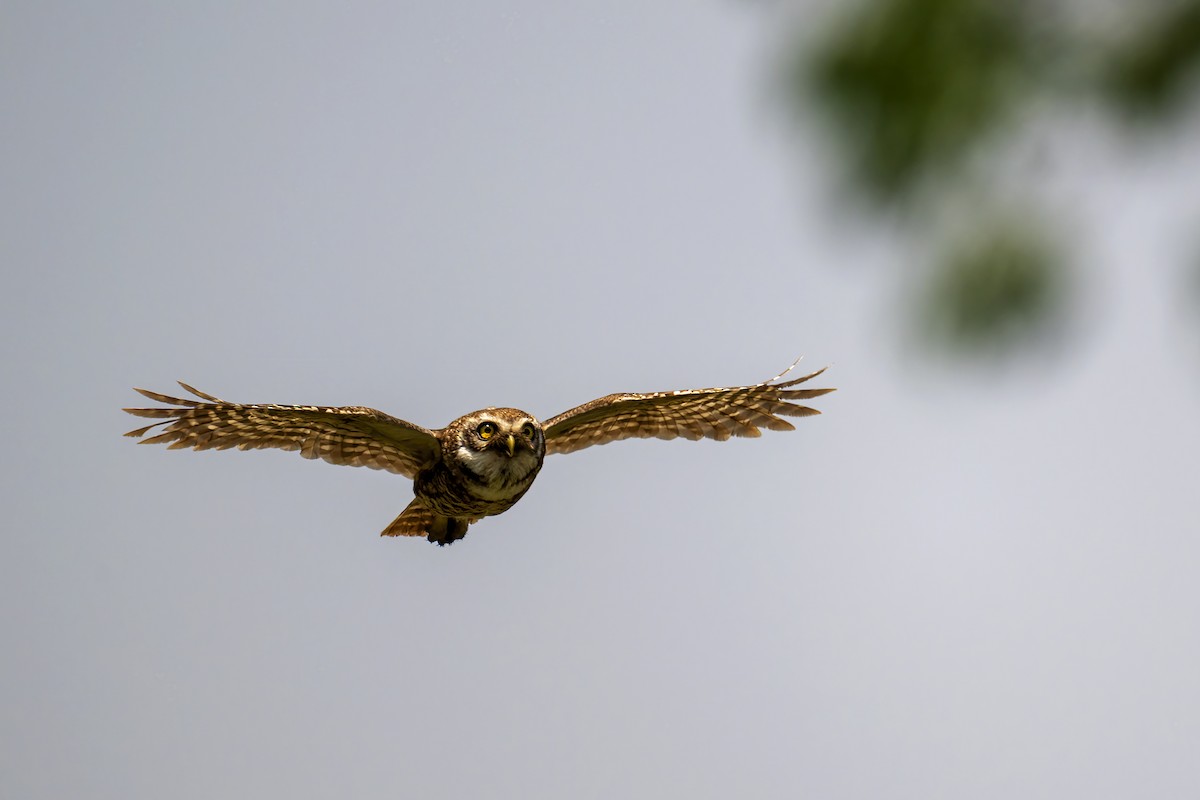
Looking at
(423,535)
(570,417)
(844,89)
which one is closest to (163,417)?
(423,535)

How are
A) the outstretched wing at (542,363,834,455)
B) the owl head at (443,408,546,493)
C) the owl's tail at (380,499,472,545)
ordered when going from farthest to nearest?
the outstretched wing at (542,363,834,455) → the owl's tail at (380,499,472,545) → the owl head at (443,408,546,493)

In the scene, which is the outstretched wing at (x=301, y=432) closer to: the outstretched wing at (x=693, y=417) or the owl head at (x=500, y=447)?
the owl head at (x=500, y=447)

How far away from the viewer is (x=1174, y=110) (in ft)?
10.8

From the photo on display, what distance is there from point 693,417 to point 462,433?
2.15 m

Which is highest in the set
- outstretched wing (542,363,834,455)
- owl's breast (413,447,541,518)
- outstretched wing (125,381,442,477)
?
outstretched wing (542,363,834,455)

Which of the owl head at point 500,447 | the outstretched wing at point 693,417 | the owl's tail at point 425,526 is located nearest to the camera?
the owl head at point 500,447

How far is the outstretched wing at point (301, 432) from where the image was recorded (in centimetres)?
744

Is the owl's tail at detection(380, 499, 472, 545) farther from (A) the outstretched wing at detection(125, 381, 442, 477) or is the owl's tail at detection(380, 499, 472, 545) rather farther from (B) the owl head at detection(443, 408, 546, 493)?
(B) the owl head at detection(443, 408, 546, 493)

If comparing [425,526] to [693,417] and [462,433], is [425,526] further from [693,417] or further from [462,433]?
[693,417]

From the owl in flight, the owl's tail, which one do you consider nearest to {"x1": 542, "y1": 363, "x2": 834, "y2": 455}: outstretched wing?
the owl in flight

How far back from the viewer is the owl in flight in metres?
7.12

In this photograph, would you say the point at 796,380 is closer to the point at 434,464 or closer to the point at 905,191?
the point at 434,464

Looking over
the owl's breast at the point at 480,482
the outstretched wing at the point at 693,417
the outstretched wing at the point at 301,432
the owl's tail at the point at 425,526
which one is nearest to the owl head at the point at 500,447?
the owl's breast at the point at 480,482

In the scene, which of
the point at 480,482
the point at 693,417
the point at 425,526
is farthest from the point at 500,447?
the point at 693,417
